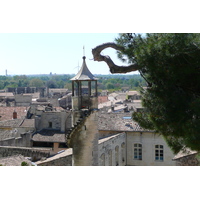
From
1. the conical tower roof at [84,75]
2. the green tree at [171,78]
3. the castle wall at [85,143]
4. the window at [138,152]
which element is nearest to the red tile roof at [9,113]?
the window at [138,152]

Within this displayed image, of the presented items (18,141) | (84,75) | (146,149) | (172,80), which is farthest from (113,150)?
(172,80)

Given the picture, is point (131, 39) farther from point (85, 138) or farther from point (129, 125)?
point (129, 125)

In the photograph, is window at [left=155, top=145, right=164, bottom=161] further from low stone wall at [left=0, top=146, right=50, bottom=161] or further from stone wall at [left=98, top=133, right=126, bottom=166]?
low stone wall at [left=0, top=146, right=50, bottom=161]

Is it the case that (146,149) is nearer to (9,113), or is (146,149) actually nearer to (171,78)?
(9,113)

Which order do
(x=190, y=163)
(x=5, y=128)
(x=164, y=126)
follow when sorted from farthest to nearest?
(x=5, y=128)
(x=190, y=163)
(x=164, y=126)

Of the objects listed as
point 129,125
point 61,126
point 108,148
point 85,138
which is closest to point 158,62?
point 85,138

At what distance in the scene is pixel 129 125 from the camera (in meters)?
21.3

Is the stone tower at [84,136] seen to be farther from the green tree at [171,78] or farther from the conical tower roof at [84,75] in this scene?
the green tree at [171,78]

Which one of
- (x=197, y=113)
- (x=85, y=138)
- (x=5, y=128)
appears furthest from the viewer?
(x=5, y=128)

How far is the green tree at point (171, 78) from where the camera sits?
237 inches

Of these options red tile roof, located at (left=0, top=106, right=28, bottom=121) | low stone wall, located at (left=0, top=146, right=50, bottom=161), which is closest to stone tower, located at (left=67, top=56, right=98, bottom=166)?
low stone wall, located at (left=0, top=146, right=50, bottom=161)

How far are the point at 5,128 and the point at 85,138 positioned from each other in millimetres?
16999

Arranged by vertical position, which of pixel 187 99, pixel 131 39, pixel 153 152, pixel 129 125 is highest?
pixel 131 39

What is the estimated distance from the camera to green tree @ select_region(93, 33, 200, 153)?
6008mm
